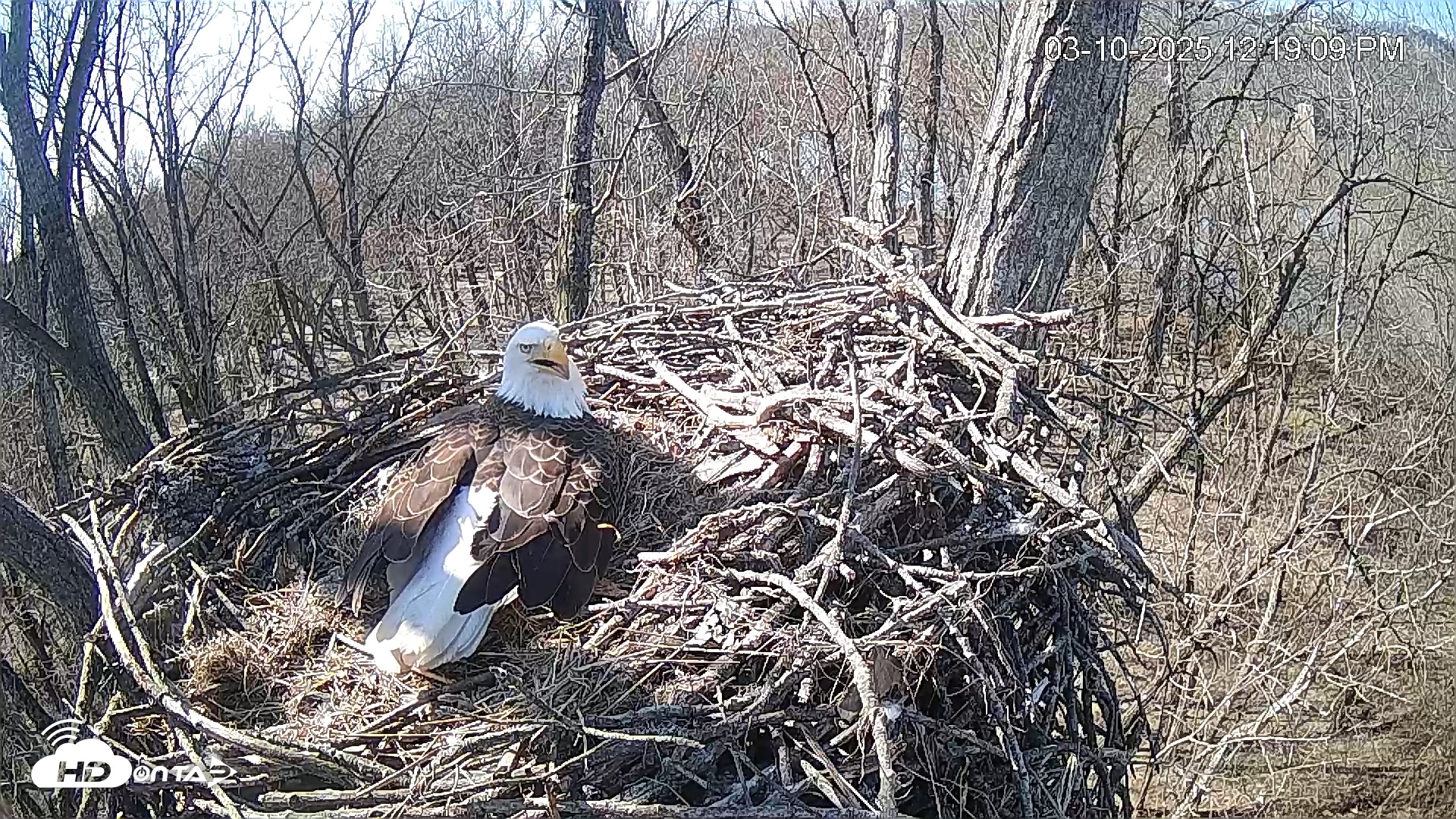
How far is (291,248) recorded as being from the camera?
5992 mm

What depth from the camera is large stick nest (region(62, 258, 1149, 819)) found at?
2311mm

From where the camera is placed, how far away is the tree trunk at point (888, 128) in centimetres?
522

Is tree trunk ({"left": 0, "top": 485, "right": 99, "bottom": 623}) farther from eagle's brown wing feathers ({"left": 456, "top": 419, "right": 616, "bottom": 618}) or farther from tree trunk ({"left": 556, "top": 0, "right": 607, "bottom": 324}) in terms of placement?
tree trunk ({"left": 556, "top": 0, "right": 607, "bottom": 324})

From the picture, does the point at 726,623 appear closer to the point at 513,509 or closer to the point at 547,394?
the point at 513,509

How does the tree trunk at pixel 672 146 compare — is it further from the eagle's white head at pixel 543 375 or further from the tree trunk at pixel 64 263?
the tree trunk at pixel 64 263

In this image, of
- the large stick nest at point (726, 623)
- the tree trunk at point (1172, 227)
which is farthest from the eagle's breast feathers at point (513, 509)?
the tree trunk at point (1172, 227)

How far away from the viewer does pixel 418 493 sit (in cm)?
300

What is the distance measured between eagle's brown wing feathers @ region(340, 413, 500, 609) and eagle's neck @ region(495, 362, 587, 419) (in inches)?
6.5

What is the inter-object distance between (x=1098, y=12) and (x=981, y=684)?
7.72 feet

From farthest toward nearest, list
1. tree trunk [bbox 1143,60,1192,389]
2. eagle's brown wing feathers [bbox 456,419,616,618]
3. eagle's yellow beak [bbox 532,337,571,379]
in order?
tree trunk [bbox 1143,60,1192,389] → eagle's yellow beak [bbox 532,337,571,379] → eagle's brown wing feathers [bbox 456,419,616,618]

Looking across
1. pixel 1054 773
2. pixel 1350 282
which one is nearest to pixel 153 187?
pixel 1054 773

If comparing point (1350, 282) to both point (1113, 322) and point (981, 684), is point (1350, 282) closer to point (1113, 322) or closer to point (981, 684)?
point (1113, 322)

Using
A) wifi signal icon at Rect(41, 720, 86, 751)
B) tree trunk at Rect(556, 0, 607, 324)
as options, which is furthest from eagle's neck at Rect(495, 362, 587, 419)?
wifi signal icon at Rect(41, 720, 86, 751)

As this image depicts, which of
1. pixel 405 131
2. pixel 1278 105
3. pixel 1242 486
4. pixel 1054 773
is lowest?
pixel 1242 486
